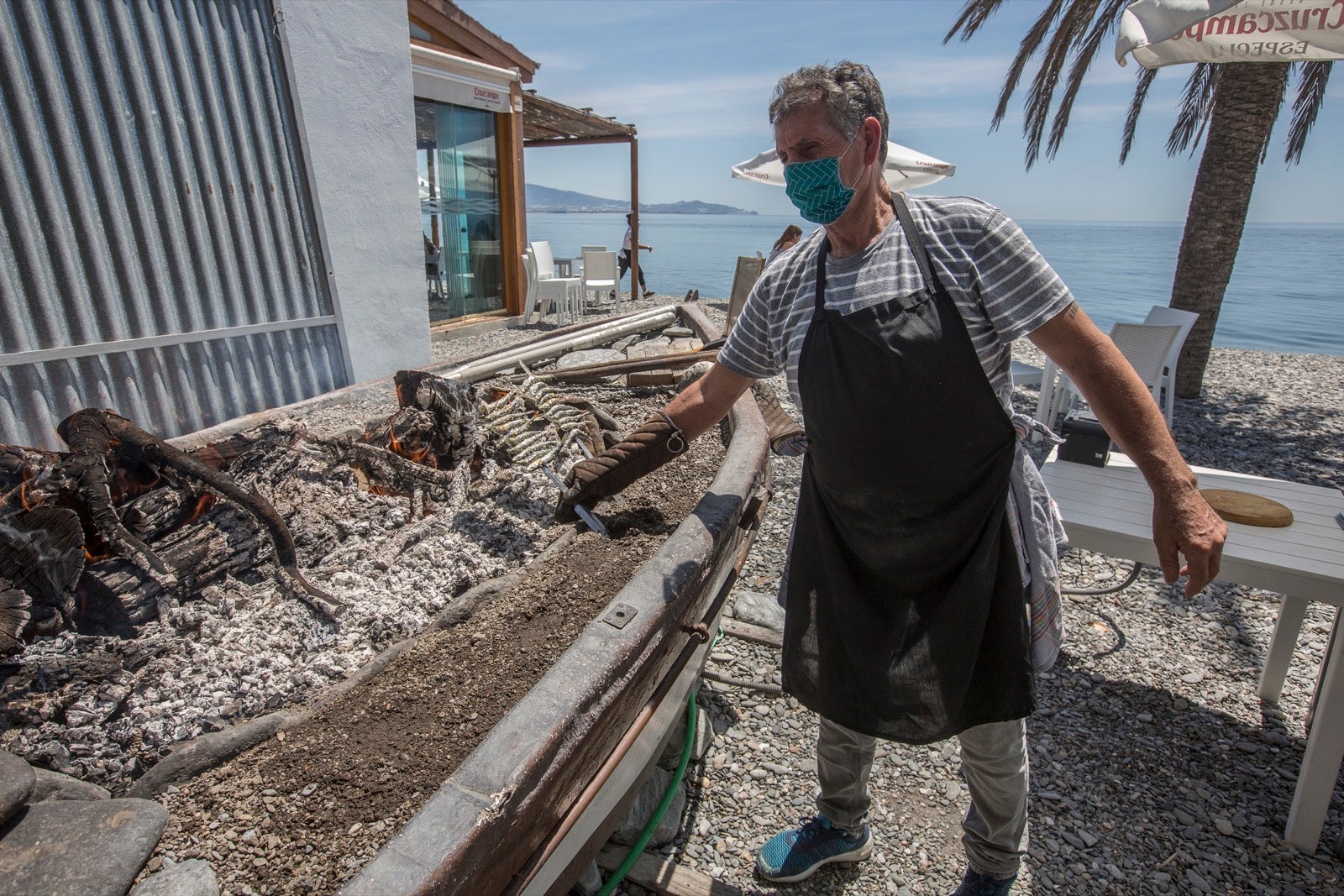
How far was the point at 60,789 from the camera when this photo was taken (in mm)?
1667

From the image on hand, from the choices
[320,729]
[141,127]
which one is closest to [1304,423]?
[320,729]

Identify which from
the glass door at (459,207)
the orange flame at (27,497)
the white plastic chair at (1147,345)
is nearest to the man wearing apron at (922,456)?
the orange flame at (27,497)

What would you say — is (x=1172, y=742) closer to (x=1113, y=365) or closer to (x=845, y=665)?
(x=845, y=665)

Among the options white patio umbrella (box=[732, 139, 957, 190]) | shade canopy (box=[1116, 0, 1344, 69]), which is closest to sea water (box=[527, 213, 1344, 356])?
white patio umbrella (box=[732, 139, 957, 190])

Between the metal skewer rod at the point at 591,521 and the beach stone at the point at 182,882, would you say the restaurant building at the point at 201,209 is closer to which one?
the metal skewer rod at the point at 591,521

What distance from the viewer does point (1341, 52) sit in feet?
14.9

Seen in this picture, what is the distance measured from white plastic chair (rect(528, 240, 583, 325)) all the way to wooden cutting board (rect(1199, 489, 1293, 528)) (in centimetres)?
882

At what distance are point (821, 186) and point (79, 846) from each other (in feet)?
7.25

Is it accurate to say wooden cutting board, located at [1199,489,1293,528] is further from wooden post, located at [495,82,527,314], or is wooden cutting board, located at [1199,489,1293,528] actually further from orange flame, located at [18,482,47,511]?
wooden post, located at [495,82,527,314]

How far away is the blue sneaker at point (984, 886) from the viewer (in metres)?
1.94

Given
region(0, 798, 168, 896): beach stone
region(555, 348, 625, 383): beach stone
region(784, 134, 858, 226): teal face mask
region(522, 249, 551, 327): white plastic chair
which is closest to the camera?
region(0, 798, 168, 896): beach stone

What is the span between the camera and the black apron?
1.66 m

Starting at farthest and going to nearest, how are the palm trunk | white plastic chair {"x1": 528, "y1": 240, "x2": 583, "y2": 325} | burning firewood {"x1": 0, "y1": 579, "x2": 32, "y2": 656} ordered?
white plastic chair {"x1": 528, "y1": 240, "x2": 583, "y2": 325} → the palm trunk → burning firewood {"x1": 0, "y1": 579, "x2": 32, "y2": 656}

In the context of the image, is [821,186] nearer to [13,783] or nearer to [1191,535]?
[1191,535]
